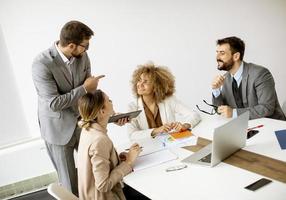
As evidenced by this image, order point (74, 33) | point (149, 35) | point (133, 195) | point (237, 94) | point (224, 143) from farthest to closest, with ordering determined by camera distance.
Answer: point (149, 35) → point (237, 94) → point (74, 33) → point (133, 195) → point (224, 143)

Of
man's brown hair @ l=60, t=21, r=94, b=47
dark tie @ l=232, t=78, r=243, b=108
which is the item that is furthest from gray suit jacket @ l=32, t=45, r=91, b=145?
dark tie @ l=232, t=78, r=243, b=108

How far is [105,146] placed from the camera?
65.8 inches

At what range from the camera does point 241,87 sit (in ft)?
8.77

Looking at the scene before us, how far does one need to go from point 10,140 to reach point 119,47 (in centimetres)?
146

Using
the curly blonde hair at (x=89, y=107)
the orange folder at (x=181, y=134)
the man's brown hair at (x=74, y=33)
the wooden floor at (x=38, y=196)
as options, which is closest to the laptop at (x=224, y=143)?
the orange folder at (x=181, y=134)

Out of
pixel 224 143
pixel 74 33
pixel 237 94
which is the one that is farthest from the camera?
pixel 237 94

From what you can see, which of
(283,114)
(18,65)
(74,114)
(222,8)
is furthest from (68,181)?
(222,8)

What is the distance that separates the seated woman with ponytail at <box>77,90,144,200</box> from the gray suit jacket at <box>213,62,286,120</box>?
4.06 feet

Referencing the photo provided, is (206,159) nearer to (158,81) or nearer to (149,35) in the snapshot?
(158,81)

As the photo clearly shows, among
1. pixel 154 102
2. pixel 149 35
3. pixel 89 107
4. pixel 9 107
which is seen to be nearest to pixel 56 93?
pixel 89 107

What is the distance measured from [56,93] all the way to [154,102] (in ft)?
2.59

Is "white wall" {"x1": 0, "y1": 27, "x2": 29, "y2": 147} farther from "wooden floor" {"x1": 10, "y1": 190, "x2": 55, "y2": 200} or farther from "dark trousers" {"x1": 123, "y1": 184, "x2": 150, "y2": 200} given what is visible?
"dark trousers" {"x1": 123, "y1": 184, "x2": 150, "y2": 200}

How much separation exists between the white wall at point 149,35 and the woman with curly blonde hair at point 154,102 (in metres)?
0.86

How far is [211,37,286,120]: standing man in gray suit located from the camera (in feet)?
8.30
